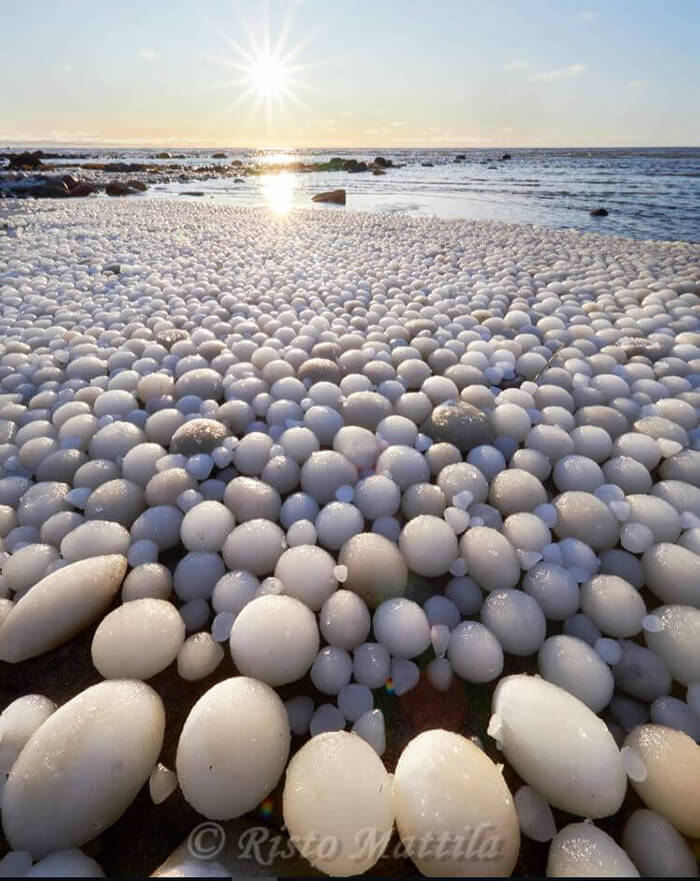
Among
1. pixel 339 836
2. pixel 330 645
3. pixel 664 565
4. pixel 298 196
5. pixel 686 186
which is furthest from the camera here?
pixel 686 186

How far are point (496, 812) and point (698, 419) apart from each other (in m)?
1.75

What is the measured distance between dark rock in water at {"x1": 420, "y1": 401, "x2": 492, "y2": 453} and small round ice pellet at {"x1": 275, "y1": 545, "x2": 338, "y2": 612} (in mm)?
728

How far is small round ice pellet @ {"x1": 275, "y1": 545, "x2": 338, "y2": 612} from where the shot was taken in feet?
3.90

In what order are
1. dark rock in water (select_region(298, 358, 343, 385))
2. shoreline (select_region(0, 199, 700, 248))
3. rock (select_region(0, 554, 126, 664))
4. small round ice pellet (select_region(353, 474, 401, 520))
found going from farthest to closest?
1. shoreline (select_region(0, 199, 700, 248))
2. dark rock in water (select_region(298, 358, 343, 385))
3. small round ice pellet (select_region(353, 474, 401, 520))
4. rock (select_region(0, 554, 126, 664))

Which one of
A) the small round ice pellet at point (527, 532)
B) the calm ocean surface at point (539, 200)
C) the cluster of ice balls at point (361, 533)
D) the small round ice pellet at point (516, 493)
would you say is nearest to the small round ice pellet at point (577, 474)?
the cluster of ice balls at point (361, 533)

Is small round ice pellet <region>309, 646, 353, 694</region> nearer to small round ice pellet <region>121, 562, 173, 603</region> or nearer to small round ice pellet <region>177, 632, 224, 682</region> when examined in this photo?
small round ice pellet <region>177, 632, 224, 682</region>

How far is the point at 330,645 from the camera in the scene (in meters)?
1.13

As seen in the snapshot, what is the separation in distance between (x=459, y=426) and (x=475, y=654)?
87 centimetres

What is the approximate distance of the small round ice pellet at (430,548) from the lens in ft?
4.20

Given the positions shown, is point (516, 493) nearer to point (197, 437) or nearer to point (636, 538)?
point (636, 538)

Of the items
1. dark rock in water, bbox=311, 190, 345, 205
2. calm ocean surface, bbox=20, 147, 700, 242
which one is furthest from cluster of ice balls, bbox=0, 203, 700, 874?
dark rock in water, bbox=311, 190, 345, 205

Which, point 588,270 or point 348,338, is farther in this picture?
point 588,270

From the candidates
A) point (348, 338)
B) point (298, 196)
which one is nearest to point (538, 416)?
point (348, 338)

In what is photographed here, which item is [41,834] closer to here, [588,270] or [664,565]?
[664,565]
